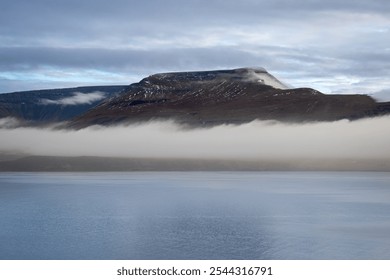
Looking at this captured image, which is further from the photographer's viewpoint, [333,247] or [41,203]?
[41,203]

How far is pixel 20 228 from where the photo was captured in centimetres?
5072

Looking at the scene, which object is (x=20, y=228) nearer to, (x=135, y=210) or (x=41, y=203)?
(x=135, y=210)

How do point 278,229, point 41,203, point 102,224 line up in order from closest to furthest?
point 278,229 → point 102,224 → point 41,203
